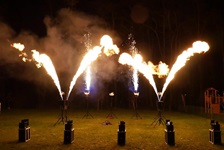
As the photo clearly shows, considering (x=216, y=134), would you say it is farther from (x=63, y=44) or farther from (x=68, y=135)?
(x=63, y=44)

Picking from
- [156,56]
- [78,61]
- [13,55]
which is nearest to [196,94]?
[156,56]

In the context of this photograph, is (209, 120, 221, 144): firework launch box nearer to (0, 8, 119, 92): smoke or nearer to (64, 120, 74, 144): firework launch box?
(64, 120, 74, 144): firework launch box

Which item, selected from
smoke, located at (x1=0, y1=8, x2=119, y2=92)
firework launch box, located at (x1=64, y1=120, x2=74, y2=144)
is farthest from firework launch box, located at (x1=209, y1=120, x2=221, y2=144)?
smoke, located at (x1=0, y1=8, x2=119, y2=92)

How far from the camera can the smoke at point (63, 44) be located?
27.0 m

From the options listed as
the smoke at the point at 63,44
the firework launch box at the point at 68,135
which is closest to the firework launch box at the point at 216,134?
the firework launch box at the point at 68,135

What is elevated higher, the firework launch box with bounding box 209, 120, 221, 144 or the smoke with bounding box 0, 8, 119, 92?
the smoke with bounding box 0, 8, 119, 92

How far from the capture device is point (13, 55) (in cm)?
2703

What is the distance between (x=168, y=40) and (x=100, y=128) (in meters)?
22.2

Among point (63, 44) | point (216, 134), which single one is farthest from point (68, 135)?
point (63, 44)

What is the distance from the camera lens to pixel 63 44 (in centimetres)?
2897

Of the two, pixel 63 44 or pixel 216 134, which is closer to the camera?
pixel 216 134

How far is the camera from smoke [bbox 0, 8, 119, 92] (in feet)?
88.5

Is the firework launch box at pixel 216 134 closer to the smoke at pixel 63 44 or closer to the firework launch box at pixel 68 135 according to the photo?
the firework launch box at pixel 68 135

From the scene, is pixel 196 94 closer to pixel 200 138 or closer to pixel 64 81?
pixel 64 81
